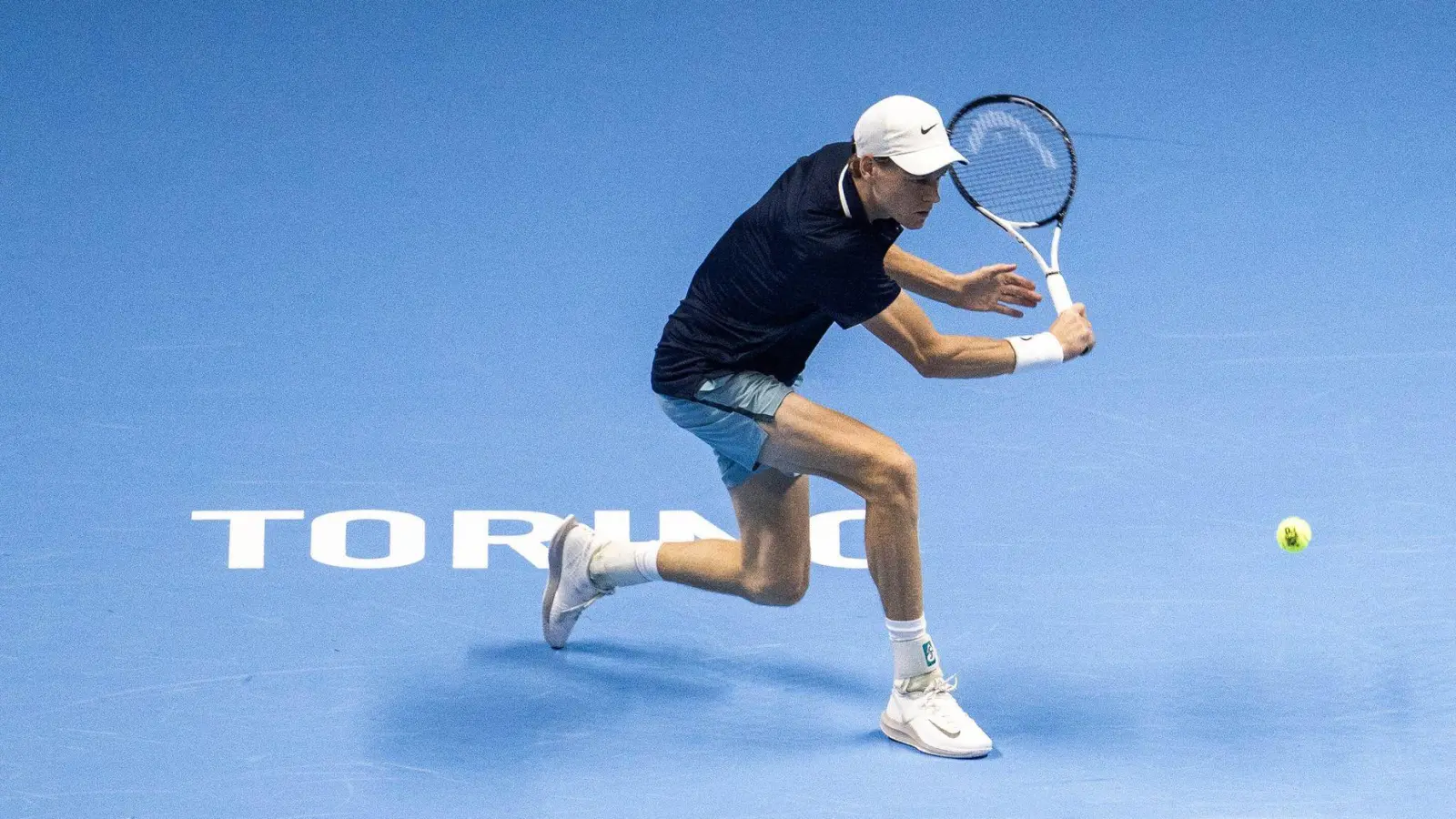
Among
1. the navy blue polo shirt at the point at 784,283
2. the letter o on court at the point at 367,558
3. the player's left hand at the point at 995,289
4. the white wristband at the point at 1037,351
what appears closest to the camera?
the navy blue polo shirt at the point at 784,283

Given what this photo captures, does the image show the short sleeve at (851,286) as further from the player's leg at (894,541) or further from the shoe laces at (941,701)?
the shoe laces at (941,701)

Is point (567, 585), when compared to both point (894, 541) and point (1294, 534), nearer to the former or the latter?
point (894, 541)

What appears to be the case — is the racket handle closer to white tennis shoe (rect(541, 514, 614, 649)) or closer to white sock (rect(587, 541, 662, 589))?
white sock (rect(587, 541, 662, 589))

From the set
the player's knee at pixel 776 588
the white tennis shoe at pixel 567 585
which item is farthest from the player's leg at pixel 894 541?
the white tennis shoe at pixel 567 585

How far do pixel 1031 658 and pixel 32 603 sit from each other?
286cm

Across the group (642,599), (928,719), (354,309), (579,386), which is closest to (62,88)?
(354,309)

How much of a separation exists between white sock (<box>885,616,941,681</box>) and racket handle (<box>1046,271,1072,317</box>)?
3.06ft

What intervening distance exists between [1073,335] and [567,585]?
1608mm

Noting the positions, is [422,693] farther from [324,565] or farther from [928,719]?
[928,719]

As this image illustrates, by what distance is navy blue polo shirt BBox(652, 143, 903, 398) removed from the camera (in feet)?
17.0

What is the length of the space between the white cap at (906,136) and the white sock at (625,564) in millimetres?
1418

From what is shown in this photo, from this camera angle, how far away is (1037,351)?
539 centimetres

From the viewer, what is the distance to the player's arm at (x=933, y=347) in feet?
17.3

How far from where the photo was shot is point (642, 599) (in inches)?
245
